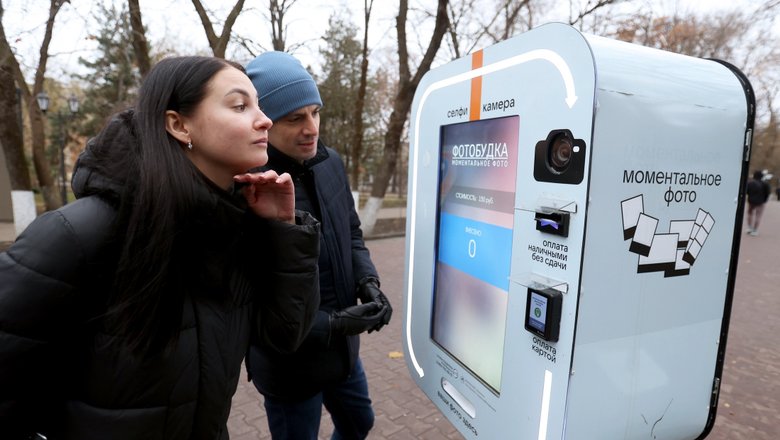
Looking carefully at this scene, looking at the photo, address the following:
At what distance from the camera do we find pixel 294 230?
1.28 metres

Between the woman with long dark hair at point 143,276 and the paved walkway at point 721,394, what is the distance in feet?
6.15

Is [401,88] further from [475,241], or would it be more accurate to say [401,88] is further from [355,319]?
[355,319]

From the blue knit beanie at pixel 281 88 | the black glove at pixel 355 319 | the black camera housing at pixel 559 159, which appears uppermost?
the blue knit beanie at pixel 281 88

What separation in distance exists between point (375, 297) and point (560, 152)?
2.90 ft

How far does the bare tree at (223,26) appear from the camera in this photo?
669 cm

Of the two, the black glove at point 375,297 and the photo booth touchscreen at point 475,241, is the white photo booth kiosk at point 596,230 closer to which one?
the photo booth touchscreen at point 475,241

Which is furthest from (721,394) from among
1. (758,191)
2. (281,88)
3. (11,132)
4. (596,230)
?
(11,132)

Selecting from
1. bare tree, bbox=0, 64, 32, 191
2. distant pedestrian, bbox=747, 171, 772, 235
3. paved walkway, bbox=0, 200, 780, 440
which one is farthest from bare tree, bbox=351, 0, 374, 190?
distant pedestrian, bbox=747, 171, 772, 235

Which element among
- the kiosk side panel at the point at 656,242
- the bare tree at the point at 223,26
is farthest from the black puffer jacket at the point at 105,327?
the bare tree at the point at 223,26

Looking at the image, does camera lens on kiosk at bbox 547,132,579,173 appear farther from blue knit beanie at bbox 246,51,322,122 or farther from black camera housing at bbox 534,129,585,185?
blue knit beanie at bbox 246,51,322,122

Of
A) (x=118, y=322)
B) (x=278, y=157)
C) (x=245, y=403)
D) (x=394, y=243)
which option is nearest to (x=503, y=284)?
(x=278, y=157)

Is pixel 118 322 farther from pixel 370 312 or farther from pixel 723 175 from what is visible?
pixel 723 175

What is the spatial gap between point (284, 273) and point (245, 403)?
226 cm

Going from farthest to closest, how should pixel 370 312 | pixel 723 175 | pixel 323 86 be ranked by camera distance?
1. pixel 323 86
2. pixel 370 312
3. pixel 723 175
